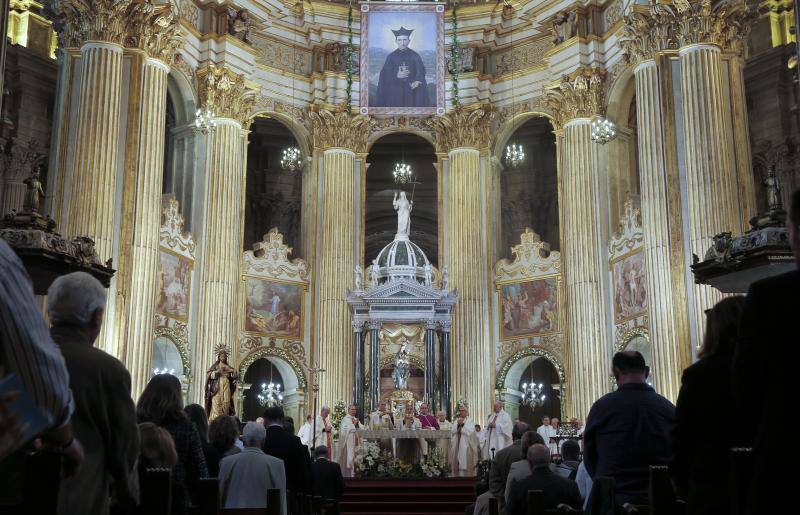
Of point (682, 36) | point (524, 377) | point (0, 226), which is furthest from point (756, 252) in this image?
point (524, 377)

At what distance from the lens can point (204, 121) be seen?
22891 mm

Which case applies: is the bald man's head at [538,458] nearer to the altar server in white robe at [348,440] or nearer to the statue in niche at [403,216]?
the altar server in white robe at [348,440]

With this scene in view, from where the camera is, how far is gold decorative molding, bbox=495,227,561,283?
2488 centimetres

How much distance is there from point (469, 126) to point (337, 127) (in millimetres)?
3595

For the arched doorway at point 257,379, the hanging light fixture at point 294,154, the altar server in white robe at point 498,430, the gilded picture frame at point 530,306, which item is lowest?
the altar server in white robe at point 498,430

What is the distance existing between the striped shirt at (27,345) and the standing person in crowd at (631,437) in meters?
3.31

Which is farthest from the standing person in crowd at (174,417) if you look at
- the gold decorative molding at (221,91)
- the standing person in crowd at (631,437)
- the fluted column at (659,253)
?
the gold decorative molding at (221,91)

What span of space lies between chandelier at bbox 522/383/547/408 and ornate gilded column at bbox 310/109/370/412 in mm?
4683

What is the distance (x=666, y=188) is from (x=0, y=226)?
12.5 m

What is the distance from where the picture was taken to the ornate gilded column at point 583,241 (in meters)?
22.7

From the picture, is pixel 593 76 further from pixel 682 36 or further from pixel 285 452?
pixel 285 452

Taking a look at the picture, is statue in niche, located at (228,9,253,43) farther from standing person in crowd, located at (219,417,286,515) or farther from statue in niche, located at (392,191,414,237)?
standing person in crowd, located at (219,417,286,515)

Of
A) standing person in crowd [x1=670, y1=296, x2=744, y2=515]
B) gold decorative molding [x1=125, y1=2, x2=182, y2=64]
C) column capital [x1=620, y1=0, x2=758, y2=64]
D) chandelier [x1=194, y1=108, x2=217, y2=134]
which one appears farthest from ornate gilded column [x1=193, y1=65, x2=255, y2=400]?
standing person in crowd [x1=670, y1=296, x2=744, y2=515]

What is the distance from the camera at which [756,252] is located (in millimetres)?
13312
